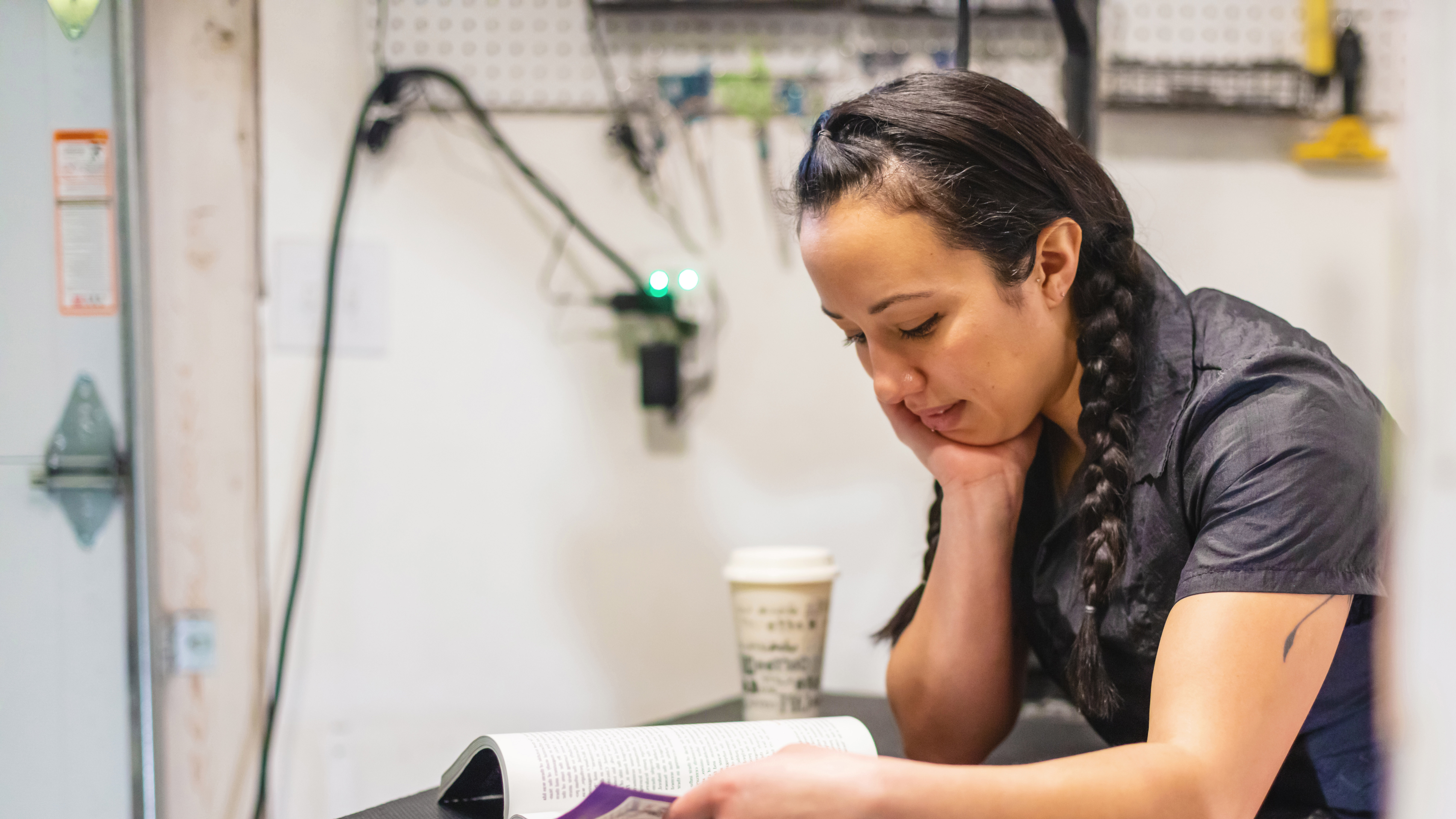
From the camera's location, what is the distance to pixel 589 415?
4.53ft

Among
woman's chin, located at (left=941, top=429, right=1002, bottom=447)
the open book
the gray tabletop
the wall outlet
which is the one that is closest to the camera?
the open book

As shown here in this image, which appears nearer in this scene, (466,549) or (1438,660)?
(1438,660)

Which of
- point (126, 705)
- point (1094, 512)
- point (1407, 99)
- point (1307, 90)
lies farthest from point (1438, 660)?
point (126, 705)

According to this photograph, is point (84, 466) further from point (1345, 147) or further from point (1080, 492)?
point (1345, 147)

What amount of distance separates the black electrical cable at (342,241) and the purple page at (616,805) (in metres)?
0.83

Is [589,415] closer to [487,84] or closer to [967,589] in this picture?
[487,84]

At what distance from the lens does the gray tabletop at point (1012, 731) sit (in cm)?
99

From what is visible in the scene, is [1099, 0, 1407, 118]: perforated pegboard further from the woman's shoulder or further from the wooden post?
the wooden post

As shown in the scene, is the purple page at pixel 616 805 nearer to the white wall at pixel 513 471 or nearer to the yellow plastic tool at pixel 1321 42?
the white wall at pixel 513 471

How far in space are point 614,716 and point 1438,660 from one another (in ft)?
4.28

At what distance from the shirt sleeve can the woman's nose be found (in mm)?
228

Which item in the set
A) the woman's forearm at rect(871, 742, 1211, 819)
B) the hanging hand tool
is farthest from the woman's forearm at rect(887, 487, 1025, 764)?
the hanging hand tool

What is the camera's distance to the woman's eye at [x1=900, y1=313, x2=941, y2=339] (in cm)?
76

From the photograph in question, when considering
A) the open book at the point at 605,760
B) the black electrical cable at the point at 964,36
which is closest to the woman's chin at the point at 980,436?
the open book at the point at 605,760
